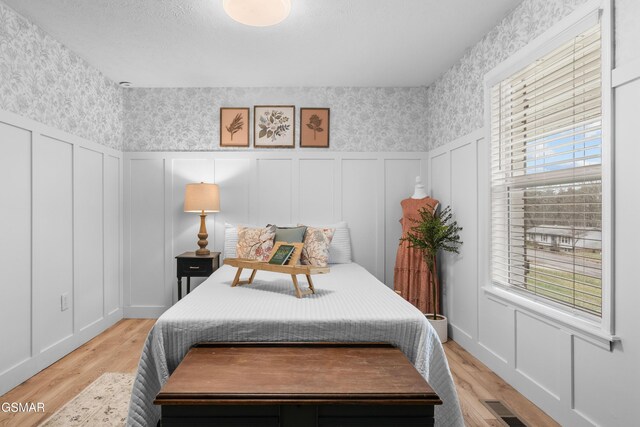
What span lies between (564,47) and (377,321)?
1866mm

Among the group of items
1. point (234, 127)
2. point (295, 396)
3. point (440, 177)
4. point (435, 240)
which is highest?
point (234, 127)

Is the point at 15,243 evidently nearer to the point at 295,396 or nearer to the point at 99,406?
the point at 99,406

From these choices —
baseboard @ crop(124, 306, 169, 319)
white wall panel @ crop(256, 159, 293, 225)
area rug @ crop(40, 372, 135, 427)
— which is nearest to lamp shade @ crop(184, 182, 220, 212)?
white wall panel @ crop(256, 159, 293, 225)

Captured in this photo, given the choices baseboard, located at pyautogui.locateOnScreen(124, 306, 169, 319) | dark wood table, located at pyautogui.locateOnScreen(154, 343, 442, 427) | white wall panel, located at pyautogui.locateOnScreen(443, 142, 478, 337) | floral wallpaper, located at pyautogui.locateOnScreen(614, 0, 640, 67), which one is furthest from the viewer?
baseboard, located at pyautogui.locateOnScreen(124, 306, 169, 319)

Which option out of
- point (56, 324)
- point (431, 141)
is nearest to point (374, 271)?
point (431, 141)

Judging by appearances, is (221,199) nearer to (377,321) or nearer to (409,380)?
(377,321)

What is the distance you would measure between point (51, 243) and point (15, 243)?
1.31ft

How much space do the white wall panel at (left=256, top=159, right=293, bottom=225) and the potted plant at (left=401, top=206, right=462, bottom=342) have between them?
136cm

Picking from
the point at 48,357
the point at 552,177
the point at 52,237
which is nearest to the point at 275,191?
the point at 52,237

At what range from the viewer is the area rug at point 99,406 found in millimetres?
2148

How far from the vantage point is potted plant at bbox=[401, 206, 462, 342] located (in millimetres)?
3529

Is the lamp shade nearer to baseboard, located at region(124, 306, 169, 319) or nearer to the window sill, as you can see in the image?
baseboard, located at region(124, 306, 169, 319)

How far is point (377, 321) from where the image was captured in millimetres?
1955

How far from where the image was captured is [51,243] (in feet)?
10.0
